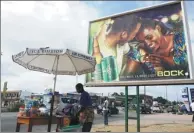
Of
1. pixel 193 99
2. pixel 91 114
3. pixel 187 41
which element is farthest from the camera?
pixel 193 99

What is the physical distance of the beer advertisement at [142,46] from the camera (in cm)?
657

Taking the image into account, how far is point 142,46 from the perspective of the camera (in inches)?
280

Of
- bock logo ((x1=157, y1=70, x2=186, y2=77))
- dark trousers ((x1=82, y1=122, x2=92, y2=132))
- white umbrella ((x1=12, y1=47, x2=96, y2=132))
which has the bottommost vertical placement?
dark trousers ((x1=82, y1=122, x2=92, y2=132))

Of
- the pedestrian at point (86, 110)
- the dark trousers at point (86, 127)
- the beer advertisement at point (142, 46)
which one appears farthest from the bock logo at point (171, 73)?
the dark trousers at point (86, 127)

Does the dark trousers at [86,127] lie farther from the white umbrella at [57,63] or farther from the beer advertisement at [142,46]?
the beer advertisement at [142,46]

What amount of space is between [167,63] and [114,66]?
1672 mm

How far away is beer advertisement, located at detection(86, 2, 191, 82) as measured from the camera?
6.57 meters

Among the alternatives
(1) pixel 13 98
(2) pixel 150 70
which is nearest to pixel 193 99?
(2) pixel 150 70

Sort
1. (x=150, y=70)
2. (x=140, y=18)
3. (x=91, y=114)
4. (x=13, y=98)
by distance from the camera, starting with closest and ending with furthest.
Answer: (x=91, y=114)
(x=150, y=70)
(x=140, y=18)
(x=13, y=98)

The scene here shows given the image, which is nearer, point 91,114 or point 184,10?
point 91,114

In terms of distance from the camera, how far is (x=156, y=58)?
681 centimetres

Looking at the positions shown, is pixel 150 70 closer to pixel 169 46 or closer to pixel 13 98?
pixel 169 46

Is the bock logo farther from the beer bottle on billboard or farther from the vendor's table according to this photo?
the vendor's table

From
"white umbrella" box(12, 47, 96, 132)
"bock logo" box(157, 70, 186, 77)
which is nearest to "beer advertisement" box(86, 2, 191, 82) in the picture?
"bock logo" box(157, 70, 186, 77)
